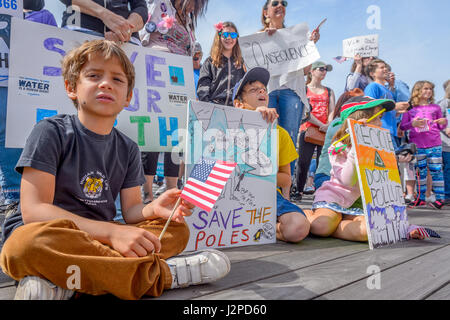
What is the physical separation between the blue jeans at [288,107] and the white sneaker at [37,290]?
2.34 m

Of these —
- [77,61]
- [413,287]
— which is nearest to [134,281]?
[77,61]

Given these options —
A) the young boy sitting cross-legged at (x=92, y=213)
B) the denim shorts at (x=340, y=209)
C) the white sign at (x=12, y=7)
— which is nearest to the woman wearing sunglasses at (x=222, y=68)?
the denim shorts at (x=340, y=209)

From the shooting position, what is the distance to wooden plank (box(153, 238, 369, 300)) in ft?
3.66

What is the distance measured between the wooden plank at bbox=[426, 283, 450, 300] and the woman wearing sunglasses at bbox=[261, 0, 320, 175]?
74.0 inches

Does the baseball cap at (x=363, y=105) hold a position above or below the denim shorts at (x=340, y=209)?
above

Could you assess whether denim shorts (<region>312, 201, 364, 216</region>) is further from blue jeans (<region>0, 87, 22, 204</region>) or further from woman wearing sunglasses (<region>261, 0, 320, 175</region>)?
blue jeans (<region>0, 87, 22, 204</region>)

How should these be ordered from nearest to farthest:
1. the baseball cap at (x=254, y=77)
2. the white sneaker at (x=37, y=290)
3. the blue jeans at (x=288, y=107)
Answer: the white sneaker at (x=37, y=290), the baseball cap at (x=254, y=77), the blue jeans at (x=288, y=107)

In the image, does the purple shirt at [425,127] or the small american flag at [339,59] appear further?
the small american flag at [339,59]

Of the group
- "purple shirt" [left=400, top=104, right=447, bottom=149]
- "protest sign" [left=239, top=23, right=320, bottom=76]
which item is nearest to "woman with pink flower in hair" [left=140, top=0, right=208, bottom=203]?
"protest sign" [left=239, top=23, right=320, bottom=76]

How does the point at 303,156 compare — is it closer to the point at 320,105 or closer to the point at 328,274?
the point at 320,105

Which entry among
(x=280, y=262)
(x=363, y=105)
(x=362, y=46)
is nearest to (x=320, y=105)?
(x=362, y=46)

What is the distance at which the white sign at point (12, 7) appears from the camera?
1783 millimetres

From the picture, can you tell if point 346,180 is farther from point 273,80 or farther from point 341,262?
point 273,80

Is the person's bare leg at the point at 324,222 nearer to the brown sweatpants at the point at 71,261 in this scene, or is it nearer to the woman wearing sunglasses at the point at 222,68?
the woman wearing sunglasses at the point at 222,68
